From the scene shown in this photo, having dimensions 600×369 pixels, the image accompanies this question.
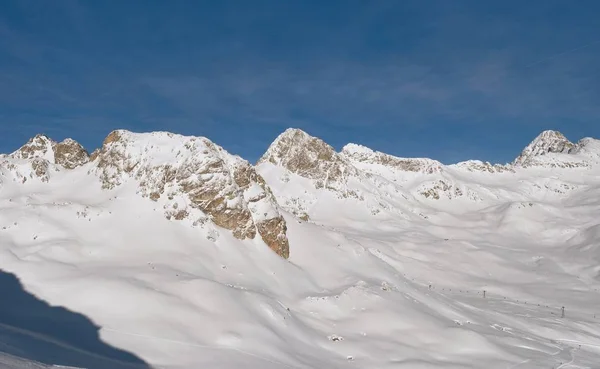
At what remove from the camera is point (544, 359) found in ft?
75.4

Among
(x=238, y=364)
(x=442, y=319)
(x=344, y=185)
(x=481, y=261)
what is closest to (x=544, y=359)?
(x=442, y=319)

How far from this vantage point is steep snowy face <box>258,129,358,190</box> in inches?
3354

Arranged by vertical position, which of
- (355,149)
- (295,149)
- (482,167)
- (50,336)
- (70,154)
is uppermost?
(482,167)

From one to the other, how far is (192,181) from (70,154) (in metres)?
15.2

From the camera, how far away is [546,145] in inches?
6230

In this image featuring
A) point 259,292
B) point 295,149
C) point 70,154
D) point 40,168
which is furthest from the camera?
point 295,149

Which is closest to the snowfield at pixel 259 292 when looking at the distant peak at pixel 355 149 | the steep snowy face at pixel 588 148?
the distant peak at pixel 355 149

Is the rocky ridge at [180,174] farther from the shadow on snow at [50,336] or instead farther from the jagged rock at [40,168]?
the shadow on snow at [50,336]

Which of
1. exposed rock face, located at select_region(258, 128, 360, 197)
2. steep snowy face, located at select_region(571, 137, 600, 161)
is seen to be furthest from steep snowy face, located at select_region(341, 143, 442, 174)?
steep snowy face, located at select_region(571, 137, 600, 161)

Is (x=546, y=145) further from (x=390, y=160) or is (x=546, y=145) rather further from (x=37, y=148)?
(x=37, y=148)

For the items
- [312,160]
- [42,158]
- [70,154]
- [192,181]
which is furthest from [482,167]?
[42,158]

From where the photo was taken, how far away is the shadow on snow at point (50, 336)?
13.0 metres

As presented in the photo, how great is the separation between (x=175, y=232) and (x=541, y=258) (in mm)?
54673

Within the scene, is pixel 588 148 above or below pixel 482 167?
above
